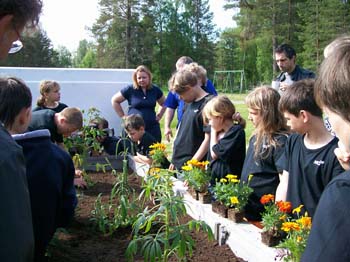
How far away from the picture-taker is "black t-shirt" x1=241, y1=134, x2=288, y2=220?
3082 millimetres

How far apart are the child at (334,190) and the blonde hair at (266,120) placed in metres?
2.06

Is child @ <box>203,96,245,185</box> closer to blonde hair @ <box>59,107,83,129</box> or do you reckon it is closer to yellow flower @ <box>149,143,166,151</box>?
yellow flower @ <box>149,143,166,151</box>

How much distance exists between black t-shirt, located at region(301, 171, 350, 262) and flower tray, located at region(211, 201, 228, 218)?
2.02m

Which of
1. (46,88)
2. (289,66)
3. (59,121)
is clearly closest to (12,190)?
(59,121)

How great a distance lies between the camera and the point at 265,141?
10.3ft

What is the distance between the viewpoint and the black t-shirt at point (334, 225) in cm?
90

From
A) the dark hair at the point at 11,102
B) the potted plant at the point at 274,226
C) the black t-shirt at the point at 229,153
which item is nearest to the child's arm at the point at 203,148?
the black t-shirt at the point at 229,153

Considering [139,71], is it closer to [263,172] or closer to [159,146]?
[159,146]

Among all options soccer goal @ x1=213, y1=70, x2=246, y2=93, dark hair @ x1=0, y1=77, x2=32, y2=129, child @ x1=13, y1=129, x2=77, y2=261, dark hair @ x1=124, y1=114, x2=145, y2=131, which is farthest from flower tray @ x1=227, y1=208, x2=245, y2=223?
soccer goal @ x1=213, y1=70, x2=246, y2=93

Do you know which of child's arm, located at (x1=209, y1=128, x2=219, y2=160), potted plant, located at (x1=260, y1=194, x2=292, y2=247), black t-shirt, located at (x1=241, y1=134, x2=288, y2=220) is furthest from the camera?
child's arm, located at (x1=209, y1=128, x2=219, y2=160)

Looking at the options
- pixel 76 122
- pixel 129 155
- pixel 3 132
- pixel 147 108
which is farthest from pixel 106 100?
pixel 3 132

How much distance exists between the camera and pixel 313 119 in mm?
2652

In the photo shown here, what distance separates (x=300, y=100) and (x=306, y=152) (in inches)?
12.8

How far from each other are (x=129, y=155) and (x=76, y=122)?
5.69 feet
